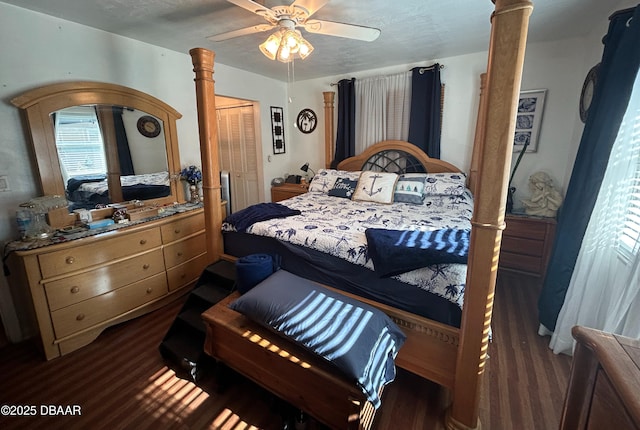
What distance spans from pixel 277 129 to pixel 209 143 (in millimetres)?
2339

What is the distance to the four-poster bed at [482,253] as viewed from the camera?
1021 mm

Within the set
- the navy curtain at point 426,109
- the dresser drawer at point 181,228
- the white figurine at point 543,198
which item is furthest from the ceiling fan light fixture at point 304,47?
the white figurine at point 543,198

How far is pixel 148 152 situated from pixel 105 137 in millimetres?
361

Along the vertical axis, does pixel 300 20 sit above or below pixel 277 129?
above

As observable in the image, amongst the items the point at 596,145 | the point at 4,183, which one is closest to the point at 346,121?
the point at 596,145

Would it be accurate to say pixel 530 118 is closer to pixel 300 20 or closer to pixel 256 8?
pixel 300 20

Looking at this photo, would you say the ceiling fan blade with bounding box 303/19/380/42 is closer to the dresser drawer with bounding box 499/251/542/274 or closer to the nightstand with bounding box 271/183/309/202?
the nightstand with bounding box 271/183/309/202

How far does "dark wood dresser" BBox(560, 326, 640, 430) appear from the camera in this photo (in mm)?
568

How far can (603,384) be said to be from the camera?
26.1 inches

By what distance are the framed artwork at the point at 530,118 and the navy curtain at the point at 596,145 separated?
1211 millimetres

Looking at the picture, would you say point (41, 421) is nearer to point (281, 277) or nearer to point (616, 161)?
point (281, 277)

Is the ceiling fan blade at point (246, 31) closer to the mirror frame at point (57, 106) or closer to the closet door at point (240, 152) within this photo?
the mirror frame at point (57, 106)

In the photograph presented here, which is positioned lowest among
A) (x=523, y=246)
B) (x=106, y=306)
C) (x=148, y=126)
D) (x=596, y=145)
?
(x=106, y=306)

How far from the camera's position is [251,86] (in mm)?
3760
